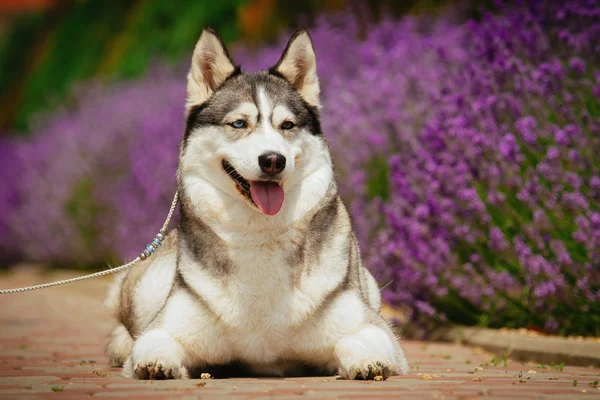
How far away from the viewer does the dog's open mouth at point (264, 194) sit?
14.7ft

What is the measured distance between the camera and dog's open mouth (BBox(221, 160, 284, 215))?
4.48 metres

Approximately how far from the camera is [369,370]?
429cm

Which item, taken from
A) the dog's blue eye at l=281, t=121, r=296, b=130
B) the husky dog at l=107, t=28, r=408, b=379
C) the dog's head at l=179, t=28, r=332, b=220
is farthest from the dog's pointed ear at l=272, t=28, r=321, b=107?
the dog's blue eye at l=281, t=121, r=296, b=130

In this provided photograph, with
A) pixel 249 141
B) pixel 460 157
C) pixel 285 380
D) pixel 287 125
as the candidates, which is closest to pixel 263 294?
pixel 285 380

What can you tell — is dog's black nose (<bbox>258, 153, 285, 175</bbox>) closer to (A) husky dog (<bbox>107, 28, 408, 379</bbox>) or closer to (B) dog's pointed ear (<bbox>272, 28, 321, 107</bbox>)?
(A) husky dog (<bbox>107, 28, 408, 379</bbox>)

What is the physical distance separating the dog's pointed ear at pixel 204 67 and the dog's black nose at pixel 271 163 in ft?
2.34

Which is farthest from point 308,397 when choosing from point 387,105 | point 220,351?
point 387,105

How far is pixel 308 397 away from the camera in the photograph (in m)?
3.75

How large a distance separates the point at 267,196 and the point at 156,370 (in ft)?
3.15

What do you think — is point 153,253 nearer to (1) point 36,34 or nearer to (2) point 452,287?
(2) point 452,287

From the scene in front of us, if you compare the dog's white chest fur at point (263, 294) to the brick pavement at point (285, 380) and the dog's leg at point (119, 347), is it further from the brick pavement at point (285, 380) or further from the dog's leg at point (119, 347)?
the dog's leg at point (119, 347)

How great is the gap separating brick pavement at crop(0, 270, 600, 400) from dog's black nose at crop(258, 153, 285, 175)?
97 centimetres

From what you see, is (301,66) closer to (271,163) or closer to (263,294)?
(271,163)

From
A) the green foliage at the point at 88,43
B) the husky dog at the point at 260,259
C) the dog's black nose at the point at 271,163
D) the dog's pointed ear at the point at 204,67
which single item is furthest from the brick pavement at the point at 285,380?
the green foliage at the point at 88,43
